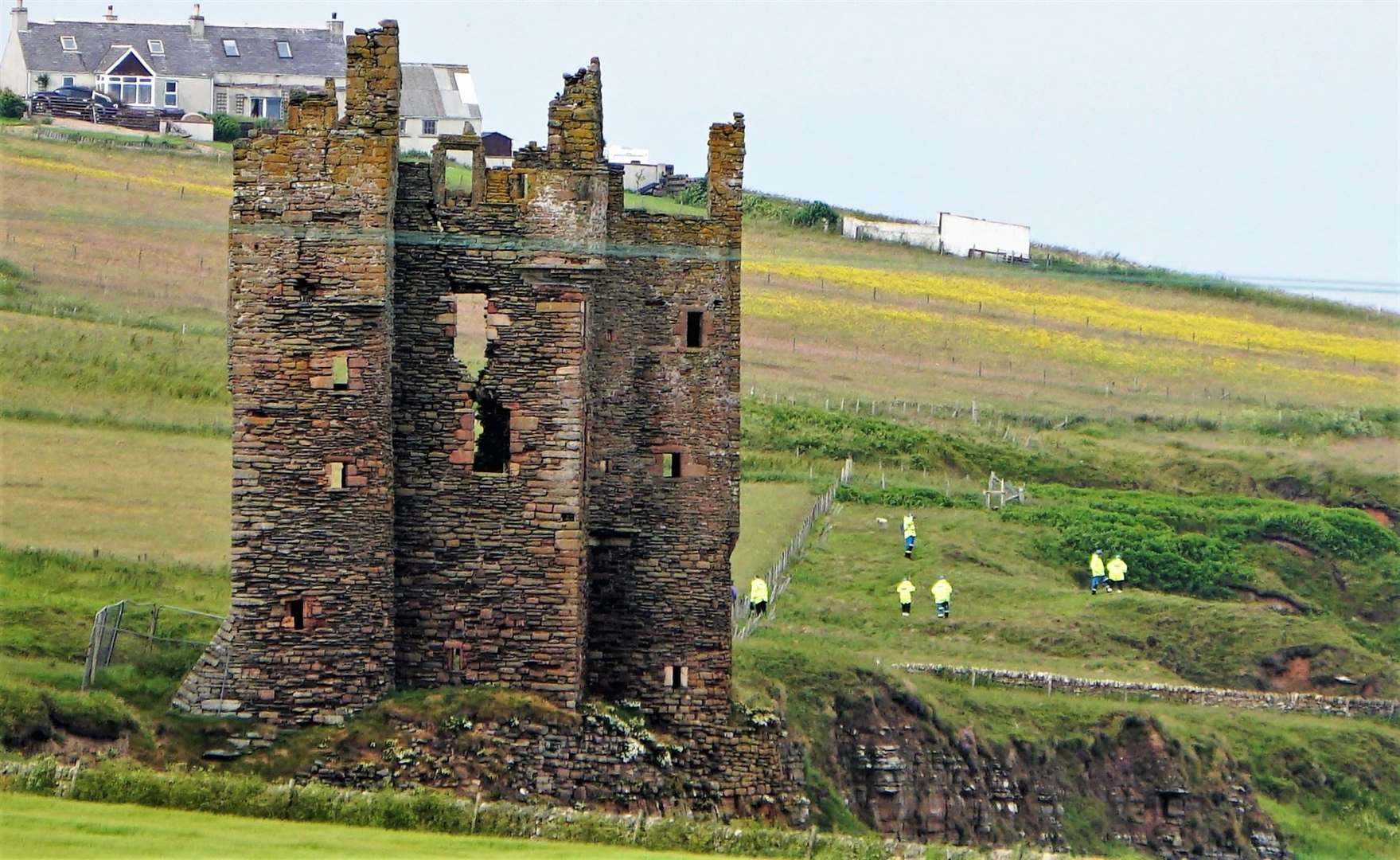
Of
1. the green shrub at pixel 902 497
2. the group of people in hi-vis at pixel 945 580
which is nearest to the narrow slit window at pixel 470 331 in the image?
the green shrub at pixel 902 497

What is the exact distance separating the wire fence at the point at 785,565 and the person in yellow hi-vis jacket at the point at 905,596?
8.07ft

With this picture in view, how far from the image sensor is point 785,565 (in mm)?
73500

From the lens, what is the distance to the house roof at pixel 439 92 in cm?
13375

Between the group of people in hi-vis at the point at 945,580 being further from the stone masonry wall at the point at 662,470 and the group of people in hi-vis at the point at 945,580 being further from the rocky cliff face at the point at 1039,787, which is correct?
the stone masonry wall at the point at 662,470

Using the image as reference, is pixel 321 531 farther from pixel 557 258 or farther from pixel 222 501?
pixel 222 501

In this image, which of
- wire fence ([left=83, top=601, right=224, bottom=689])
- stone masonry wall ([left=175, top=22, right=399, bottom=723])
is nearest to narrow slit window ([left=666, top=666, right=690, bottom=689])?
stone masonry wall ([left=175, top=22, right=399, bottom=723])

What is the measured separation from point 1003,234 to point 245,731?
256ft

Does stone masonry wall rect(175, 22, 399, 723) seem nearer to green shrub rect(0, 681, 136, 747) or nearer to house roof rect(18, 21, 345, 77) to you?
green shrub rect(0, 681, 136, 747)

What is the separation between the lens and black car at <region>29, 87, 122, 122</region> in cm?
12781

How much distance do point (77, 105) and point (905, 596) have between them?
217 ft

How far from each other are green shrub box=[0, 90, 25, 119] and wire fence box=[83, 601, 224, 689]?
7003cm

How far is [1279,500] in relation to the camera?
9106cm

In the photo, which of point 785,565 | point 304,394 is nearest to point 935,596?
point 785,565

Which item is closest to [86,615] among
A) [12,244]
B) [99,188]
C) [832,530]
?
[832,530]
